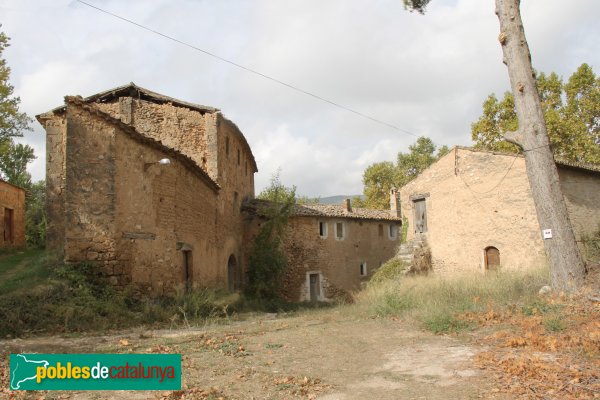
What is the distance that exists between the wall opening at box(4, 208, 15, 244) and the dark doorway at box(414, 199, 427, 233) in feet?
58.4

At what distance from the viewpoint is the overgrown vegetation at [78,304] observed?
9.75 m

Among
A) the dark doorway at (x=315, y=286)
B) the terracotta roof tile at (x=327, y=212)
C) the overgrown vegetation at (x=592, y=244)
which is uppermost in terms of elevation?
the terracotta roof tile at (x=327, y=212)

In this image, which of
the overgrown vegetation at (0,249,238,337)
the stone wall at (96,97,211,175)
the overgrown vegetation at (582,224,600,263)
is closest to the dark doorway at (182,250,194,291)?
the overgrown vegetation at (0,249,238,337)

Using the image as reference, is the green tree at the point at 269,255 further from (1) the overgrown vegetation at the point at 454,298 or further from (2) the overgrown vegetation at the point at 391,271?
(1) the overgrown vegetation at the point at 454,298

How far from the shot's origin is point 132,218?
12.0 metres

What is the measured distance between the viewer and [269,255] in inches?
861

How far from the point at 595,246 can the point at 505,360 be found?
13140 millimetres

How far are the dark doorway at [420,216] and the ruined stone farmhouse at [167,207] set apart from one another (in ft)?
21.0

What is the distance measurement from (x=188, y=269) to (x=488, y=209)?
10882mm

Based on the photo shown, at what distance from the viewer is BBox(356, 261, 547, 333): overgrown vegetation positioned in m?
9.30

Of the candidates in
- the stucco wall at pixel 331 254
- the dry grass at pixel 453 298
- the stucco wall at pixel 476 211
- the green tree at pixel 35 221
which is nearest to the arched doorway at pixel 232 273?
the stucco wall at pixel 331 254

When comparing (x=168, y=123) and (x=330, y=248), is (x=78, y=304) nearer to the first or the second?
(x=168, y=123)

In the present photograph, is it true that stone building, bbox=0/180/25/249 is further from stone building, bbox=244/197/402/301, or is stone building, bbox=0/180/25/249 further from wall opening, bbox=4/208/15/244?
stone building, bbox=244/197/402/301

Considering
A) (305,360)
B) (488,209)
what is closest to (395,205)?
(488,209)
